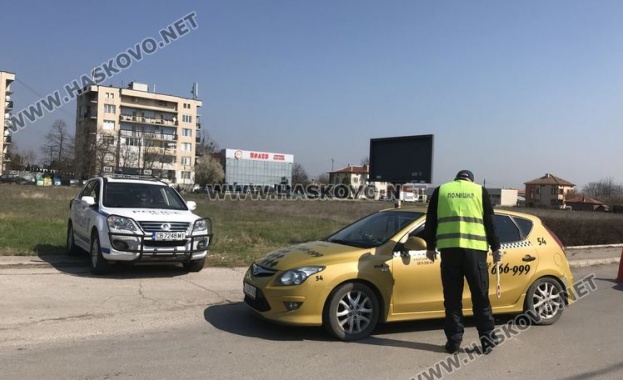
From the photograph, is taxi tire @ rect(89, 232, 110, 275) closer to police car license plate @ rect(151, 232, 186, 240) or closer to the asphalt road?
the asphalt road

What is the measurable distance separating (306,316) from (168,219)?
167 inches

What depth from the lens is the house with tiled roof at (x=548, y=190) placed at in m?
126

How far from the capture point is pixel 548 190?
424ft

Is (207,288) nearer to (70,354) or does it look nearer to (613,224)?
(70,354)

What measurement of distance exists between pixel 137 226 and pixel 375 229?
423 cm

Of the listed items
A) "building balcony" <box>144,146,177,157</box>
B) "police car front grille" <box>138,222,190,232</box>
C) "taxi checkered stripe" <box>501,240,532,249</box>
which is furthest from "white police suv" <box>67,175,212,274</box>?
"building balcony" <box>144,146,177,157</box>

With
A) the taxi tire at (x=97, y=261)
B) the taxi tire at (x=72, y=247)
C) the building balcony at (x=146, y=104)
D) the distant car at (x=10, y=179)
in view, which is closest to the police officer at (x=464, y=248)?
the taxi tire at (x=97, y=261)

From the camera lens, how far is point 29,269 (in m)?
9.16

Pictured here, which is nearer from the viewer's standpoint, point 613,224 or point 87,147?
point 613,224

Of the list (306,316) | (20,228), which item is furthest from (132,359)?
(20,228)

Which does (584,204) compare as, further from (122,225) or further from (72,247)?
(122,225)

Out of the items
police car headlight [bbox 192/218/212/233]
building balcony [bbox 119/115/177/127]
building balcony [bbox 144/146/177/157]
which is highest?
building balcony [bbox 119/115/177/127]

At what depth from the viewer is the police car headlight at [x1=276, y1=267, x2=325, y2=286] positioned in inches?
219

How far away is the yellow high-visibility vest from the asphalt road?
1153 millimetres
